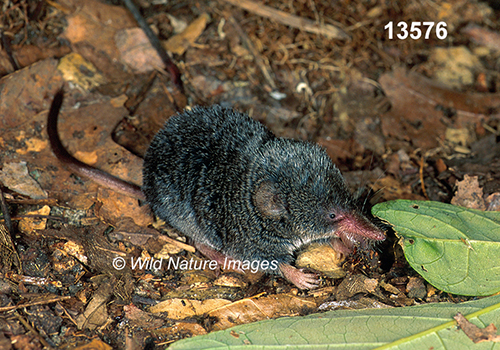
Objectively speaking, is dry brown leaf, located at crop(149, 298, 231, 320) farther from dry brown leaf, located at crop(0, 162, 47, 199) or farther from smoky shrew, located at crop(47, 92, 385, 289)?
dry brown leaf, located at crop(0, 162, 47, 199)

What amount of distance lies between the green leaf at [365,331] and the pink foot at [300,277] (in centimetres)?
36

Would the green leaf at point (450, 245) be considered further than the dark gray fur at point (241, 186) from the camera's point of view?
No

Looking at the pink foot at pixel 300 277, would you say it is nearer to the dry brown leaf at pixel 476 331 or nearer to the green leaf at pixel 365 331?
the green leaf at pixel 365 331

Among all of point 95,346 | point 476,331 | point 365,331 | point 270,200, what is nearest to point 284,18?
point 270,200

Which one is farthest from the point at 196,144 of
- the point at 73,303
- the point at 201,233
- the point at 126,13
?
the point at 126,13

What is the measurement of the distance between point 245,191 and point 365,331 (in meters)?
1.33

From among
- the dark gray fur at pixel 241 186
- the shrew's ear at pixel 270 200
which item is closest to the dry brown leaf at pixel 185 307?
the dark gray fur at pixel 241 186

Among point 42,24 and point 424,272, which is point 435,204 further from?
point 42,24

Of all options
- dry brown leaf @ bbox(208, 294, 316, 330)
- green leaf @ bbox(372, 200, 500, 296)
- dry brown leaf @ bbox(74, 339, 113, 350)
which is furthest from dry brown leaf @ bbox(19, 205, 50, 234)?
green leaf @ bbox(372, 200, 500, 296)

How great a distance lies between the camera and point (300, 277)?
3.52 m

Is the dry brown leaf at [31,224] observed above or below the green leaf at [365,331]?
above

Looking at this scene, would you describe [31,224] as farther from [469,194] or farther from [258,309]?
[469,194]

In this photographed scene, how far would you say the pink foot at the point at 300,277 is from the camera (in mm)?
3492

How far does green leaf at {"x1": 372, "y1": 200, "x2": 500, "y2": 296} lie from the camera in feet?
10.5
